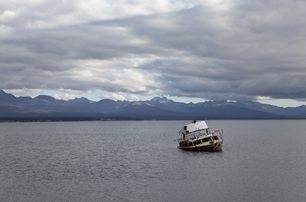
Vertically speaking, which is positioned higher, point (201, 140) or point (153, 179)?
point (201, 140)

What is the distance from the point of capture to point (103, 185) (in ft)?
191

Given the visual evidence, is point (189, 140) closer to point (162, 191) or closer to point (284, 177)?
point (284, 177)

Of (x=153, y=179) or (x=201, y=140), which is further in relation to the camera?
(x=201, y=140)

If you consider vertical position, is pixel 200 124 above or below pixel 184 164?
above

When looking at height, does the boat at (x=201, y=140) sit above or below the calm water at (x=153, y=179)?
above

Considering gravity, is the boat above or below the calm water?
above

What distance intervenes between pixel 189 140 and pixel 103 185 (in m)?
51.9

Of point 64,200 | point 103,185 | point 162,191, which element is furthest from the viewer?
point 103,185

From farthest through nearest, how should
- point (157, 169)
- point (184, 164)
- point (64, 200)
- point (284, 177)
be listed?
point (184, 164)
point (157, 169)
point (284, 177)
point (64, 200)

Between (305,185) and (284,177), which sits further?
(284,177)

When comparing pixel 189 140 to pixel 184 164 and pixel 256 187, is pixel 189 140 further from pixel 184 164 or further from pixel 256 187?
pixel 256 187

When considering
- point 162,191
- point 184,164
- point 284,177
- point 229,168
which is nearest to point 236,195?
point 162,191

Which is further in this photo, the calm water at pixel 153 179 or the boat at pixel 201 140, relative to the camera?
the boat at pixel 201 140

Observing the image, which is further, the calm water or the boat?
the boat
